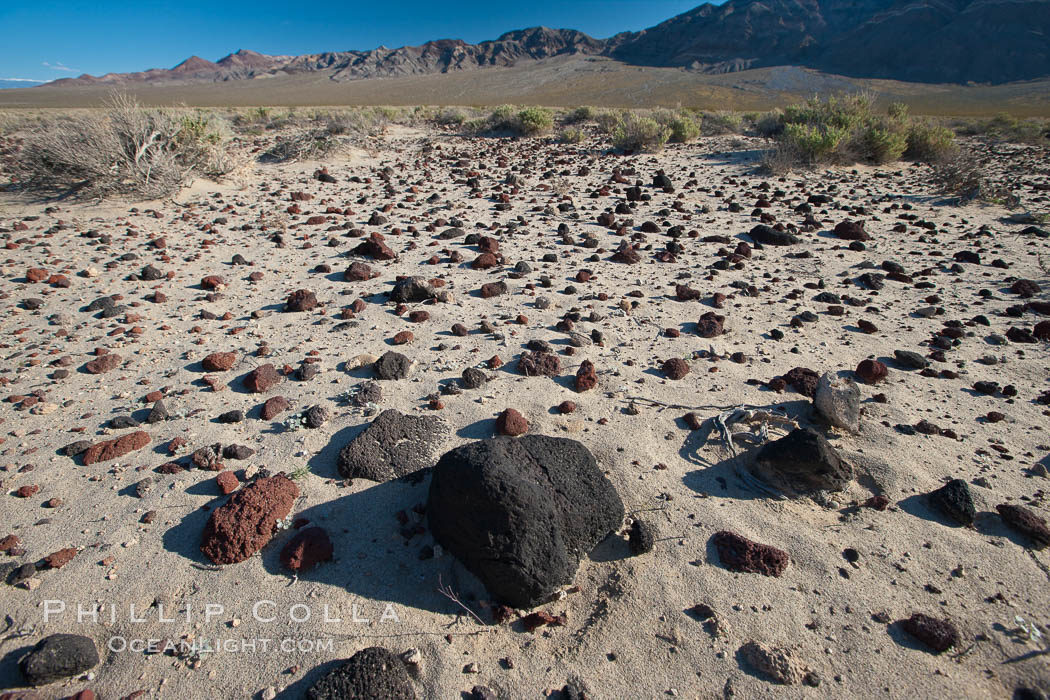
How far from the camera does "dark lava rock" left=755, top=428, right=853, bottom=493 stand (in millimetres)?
2447

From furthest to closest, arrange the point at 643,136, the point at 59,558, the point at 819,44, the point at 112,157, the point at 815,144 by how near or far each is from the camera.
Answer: the point at 819,44
the point at 643,136
the point at 815,144
the point at 112,157
the point at 59,558

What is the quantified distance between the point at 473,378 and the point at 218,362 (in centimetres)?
186

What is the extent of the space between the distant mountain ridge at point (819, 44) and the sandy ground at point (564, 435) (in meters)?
75.2

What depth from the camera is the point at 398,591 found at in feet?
6.83

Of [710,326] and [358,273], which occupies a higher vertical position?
[358,273]

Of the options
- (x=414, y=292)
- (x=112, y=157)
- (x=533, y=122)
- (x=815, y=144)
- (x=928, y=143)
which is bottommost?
(x=414, y=292)

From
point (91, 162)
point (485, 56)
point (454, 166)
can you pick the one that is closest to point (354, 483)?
point (91, 162)

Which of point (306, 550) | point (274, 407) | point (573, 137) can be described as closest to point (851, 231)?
point (274, 407)

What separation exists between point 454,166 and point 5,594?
33.0 feet

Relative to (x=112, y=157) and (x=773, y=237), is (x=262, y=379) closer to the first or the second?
(x=773, y=237)

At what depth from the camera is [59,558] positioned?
7.03ft

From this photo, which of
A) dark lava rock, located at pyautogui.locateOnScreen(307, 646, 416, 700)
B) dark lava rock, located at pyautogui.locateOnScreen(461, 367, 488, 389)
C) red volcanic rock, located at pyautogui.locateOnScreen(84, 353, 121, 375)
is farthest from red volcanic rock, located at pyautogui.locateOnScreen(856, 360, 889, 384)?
red volcanic rock, located at pyautogui.locateOnScreen(84, 353, 121, 375)

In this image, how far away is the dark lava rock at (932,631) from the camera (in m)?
1.82

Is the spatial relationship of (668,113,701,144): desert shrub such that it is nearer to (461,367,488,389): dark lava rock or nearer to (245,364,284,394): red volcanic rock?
(461,367,488,389): dark lava rock
